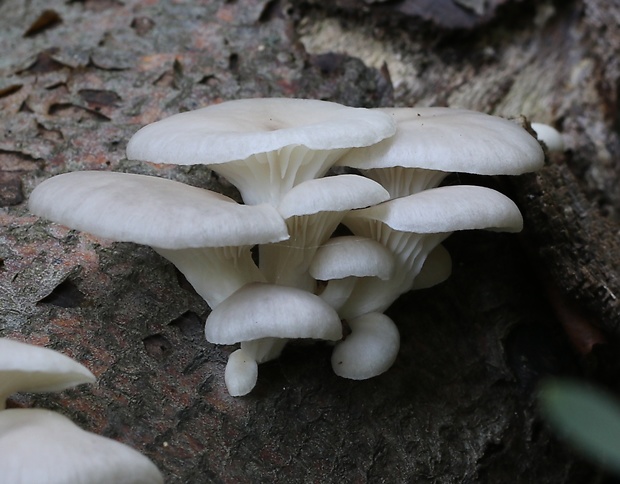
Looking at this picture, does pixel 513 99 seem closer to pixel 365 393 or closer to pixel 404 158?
pixel 404 158

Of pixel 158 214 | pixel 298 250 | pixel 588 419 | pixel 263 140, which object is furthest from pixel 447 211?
pixel 588 419

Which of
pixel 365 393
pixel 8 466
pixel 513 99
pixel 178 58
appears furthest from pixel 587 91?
pixel 8 466

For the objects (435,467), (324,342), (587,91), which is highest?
(587,91)

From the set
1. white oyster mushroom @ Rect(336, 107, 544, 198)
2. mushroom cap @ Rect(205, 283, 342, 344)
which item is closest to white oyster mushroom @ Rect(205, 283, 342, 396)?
mushroom cap @ Rect(205, 283, 342, 344)

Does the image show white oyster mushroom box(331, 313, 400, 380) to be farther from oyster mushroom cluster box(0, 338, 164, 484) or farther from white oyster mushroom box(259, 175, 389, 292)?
oyster mushroom cluster box(0, 338, 164, 484)

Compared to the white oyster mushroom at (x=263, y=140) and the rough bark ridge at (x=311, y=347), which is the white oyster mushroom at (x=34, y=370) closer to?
the rough bark ridge at (x=311, y=347)

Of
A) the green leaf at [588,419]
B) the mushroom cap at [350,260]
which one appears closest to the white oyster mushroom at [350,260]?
the mushroom cap at [350,260]
